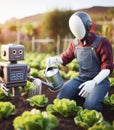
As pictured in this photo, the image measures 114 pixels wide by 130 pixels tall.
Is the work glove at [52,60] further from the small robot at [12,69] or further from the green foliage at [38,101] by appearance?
the green foliage at [38,101]

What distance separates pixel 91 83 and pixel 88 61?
32cm

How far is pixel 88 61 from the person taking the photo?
304 cm

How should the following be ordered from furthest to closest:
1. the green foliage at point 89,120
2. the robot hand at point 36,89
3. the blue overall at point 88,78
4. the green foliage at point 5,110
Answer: the robot hand at point 36,89
the blue overall at point 88,78
the green foliage at point 5,110
the green foliage at point 89,120

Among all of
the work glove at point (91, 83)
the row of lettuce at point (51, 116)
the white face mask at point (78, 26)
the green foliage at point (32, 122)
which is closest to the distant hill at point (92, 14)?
the white face mask at point (78, 26)

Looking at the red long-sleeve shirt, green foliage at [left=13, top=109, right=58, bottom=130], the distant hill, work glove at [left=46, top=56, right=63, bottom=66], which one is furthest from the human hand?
the distant hill

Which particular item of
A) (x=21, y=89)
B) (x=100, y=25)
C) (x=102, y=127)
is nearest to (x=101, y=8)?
(x=100, y=25)

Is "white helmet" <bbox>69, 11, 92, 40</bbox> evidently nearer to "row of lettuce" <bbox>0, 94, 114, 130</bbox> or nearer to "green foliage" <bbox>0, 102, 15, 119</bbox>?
"row of lettuce" <bbox>0, 94, 114, 130</bbox>

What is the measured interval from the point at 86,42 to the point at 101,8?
5.15 meters

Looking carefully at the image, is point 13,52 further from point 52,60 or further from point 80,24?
point 80,24

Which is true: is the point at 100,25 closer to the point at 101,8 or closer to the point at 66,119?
the point at 101,8

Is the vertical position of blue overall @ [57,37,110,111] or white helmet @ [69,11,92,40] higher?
white helmet @ [69,11,92,40]

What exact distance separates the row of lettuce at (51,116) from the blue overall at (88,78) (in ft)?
0.45

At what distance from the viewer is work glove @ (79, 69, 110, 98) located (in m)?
2.75

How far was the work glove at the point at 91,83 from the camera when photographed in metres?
2.75
